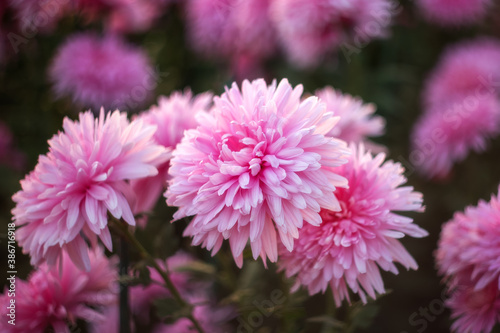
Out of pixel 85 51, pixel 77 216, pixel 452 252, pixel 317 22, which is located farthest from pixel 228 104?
pixel 85 51

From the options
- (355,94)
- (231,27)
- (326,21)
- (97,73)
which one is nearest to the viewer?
(326,21)

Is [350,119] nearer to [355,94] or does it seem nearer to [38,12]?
[355,94]

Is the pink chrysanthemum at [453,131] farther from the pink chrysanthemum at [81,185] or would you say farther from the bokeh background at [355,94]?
the pink chrysanthemum at [81,185]

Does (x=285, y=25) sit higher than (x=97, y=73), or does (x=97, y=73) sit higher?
(x=97, y=73)

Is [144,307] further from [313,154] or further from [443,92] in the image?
[443,92]

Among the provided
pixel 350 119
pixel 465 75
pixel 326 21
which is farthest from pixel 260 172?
pixel 465 75

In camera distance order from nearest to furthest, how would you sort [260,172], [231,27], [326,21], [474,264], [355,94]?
[260,172], [474,264], [326,21], [355,94], [231,27]

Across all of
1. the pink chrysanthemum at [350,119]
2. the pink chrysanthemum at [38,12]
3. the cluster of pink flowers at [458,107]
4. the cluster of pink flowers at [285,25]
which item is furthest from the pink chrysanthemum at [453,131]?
the pink chrysanthemum at [38,12]

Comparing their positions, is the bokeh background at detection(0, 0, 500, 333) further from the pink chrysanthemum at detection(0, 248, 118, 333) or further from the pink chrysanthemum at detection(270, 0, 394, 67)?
the pink chrysanthemum at detection(0, 248, 118, 333)
